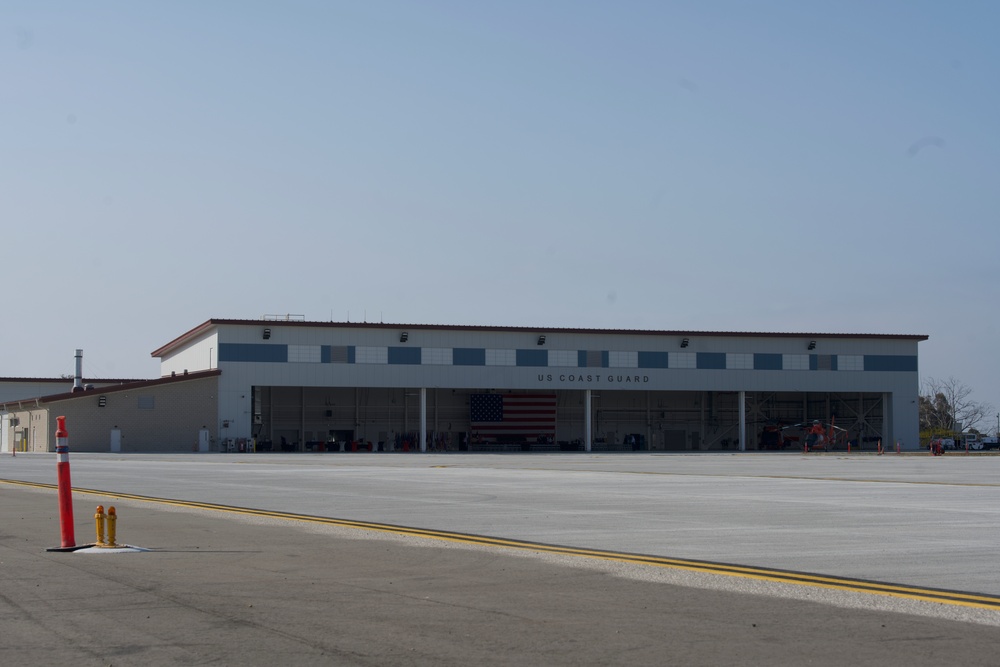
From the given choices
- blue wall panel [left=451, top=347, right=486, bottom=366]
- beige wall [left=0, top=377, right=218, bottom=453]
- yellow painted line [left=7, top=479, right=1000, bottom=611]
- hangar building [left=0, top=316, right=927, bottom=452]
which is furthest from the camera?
blue wall panel [left=451, top=347, right=486, bottom=366]

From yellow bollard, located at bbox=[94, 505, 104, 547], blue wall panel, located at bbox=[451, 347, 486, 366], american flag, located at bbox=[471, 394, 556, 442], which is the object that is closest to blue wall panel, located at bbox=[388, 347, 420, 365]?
blue wall panel, located at bbox=[451, 347, 486, 366]

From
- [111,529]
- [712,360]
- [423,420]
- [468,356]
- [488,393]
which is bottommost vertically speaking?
[111,529]

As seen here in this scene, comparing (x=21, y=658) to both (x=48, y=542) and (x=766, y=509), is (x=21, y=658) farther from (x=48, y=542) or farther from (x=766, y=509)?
(x=766, y=509)

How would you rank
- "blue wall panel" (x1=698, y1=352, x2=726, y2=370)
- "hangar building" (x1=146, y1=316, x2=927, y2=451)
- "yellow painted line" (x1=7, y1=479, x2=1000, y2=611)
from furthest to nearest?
"blue wall panel" (x1=698, y1=352, x2=726, y2=370)
"hangar building" (x1=146, y1=316, x2=927, y2=451)
"yellow painted line" (x1=7, y1=479, x2=1000, y2=611)

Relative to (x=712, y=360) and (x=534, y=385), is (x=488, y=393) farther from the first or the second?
(x=712, y=360)

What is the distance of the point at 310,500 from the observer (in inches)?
840

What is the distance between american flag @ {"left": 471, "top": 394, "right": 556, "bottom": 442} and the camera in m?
85.1

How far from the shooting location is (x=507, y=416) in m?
85.5

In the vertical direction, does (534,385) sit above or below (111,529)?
above

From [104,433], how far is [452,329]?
24.8m

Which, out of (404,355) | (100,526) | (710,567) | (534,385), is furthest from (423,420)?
(710,567)

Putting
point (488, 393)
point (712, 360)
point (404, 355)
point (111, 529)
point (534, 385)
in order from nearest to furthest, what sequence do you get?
point (111, 529) < point (404, 355) < point (534, 385) < point (712, 360) < point (488, 393)

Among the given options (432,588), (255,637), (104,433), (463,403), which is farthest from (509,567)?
(463,403)

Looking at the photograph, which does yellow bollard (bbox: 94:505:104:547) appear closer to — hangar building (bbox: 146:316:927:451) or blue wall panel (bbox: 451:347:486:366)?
hangar building (bbox: 146:316:927:451)
